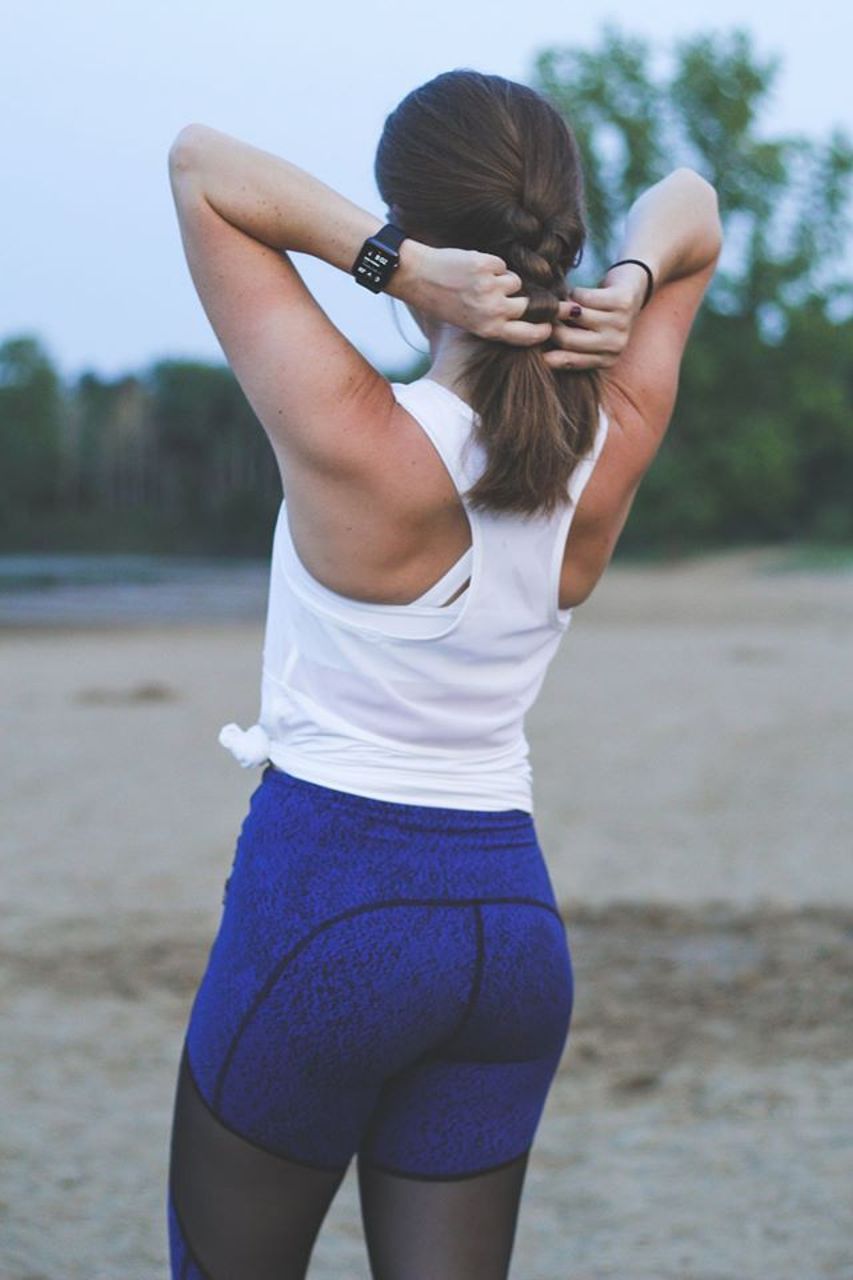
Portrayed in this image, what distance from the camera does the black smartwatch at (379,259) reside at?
1445 mm

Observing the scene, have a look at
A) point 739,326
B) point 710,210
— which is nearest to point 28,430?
point 739,326

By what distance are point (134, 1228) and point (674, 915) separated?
299 cm

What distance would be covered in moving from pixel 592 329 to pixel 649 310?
0.21 meters

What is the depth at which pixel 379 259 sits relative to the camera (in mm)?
1448

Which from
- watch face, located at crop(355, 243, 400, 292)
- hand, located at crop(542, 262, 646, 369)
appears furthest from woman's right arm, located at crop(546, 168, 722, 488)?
watch face, located at crop(355, 243, 400, 292)

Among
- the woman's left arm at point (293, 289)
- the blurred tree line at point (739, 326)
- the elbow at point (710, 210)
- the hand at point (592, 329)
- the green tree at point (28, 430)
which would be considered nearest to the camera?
the woman's left arm at point (293, 289)

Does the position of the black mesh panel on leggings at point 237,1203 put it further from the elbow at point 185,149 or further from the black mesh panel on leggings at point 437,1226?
the elbow at point 185,149

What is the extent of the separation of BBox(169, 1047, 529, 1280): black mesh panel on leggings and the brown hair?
2.16ft

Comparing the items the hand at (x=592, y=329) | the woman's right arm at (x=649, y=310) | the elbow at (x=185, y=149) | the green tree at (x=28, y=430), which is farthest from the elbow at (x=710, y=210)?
the green tree at (x=28, y=430)

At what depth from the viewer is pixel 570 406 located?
1.48 metres

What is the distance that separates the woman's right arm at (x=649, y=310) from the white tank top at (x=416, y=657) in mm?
76

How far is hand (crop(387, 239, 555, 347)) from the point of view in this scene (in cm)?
141

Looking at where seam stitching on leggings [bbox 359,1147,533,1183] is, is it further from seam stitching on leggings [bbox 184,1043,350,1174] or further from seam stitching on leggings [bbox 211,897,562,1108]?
seam stitching on leggings [bbox 211,897,562,1108]

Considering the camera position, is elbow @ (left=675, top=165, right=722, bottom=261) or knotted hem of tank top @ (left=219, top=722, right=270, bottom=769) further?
elbow @ (left=675, top=165, right=722, bottom=261)
